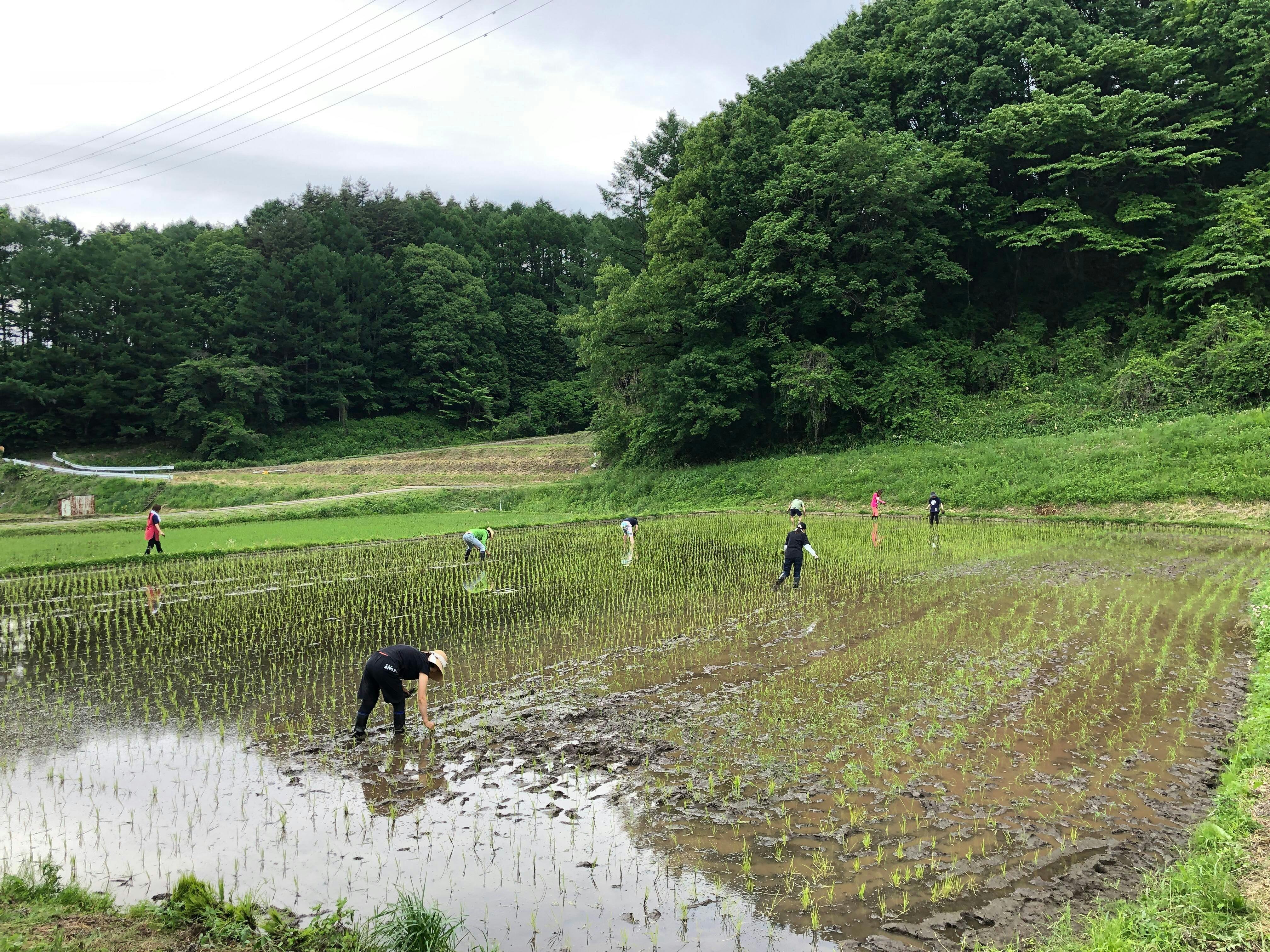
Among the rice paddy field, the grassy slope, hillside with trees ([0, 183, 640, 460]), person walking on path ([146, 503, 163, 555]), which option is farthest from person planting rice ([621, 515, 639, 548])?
hillside with trees ([0, 183, 640, 460])

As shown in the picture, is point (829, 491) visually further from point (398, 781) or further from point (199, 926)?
point (199, 926)

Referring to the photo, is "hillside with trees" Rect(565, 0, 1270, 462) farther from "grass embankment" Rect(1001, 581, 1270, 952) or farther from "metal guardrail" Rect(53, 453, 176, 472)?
"grass embankment" Rect(1001, 581, 1270, 952)

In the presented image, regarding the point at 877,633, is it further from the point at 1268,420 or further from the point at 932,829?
the point at 1268,420

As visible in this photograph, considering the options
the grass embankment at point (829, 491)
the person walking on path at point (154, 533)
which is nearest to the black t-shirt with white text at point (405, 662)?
the person walking on path at point (154, 533)

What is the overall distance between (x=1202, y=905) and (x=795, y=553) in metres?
10.1

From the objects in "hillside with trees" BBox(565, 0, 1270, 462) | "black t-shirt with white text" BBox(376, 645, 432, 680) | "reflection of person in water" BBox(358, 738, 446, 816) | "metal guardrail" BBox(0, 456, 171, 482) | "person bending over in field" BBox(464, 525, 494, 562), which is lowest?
"reflection of person in water" BBox(358, 738, 446, 816)

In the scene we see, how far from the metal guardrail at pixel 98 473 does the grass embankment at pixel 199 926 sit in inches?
1627

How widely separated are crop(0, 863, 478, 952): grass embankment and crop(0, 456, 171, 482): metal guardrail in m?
41.3

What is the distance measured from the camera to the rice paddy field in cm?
491

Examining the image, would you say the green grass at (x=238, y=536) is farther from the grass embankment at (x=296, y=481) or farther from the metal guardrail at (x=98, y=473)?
the metal guardrail at (x=98, y=473)

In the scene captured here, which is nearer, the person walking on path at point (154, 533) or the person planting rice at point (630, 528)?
the person planting rice at point (630, 528)

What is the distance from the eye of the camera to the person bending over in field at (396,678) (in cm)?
764

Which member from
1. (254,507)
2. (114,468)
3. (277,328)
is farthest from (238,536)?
(277,328)

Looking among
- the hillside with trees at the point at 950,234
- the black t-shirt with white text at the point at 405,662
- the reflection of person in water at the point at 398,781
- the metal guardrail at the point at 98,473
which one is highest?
the hillside with trees at the point at 950,234
